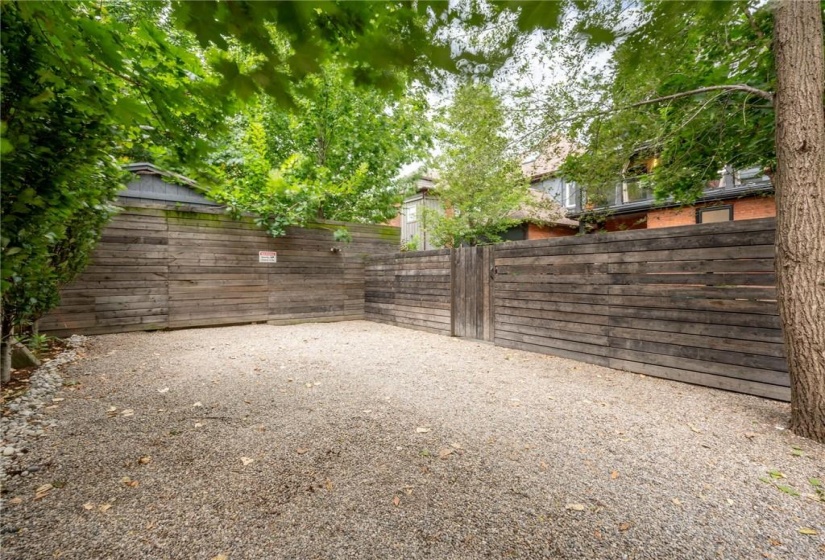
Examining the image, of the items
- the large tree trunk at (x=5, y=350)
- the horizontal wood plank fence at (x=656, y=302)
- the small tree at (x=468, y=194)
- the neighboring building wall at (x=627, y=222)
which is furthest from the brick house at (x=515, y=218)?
the large tree trunk at (x=5, y=350)

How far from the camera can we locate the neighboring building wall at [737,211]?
33.4 ft

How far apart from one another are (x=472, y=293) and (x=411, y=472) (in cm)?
434

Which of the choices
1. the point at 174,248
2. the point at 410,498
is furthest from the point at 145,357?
the point at 410,498

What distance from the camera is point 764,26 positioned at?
3430 mm

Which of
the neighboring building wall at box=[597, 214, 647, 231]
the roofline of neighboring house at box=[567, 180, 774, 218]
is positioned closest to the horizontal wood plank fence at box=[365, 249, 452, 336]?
the roofline of neighboring house at box=[567, 180, 774, 218]

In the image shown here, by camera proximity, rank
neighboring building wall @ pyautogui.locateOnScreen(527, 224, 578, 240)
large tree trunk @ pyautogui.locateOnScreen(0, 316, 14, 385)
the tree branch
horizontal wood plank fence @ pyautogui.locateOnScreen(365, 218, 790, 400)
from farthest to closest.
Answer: neighboring building wall @ pyautogui.locateOnScreen(527, 224, 578, 240)
large tree trunk @ pyautogui.locateOnScreen(0, 316, 14, 385)
horizontal wood plank fence @ pyautogui.locateOnScreen(365, 218, 790, 400)
the tree branch

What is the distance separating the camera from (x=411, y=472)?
202 cm

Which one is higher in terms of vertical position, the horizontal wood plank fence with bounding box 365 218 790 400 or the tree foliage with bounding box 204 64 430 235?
the tree foliage with bounding box 204 64 430 235

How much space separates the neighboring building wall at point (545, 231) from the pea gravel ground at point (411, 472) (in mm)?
11600

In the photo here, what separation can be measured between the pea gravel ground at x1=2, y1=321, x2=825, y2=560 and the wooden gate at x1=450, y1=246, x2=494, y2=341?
2.16m

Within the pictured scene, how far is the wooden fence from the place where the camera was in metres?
5.99

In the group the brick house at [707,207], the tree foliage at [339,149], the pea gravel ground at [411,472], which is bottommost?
the pea gravel ground at [411,472]

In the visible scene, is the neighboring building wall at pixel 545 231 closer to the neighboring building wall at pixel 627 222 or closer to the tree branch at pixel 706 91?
the neighboring building wall at pixel 627 222

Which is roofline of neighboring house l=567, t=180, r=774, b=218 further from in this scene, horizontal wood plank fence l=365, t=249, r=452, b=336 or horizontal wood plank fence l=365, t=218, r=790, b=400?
horizontal wood plank fence l=365, t=249, r=452, b=336
